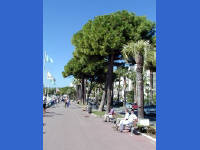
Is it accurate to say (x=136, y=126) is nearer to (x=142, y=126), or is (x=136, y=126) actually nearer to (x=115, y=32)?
(x=142, y=126)

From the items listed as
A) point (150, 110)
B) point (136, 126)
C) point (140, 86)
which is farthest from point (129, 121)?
point (150, 110)

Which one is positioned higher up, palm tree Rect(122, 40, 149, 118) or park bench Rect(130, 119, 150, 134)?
palm tree Rect(122, 40, 149, 118)

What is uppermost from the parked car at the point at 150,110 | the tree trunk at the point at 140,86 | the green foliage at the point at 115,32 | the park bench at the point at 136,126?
the green foliage at the point at 115,32

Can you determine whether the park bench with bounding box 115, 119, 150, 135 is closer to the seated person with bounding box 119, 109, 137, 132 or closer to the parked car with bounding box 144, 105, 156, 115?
the seated person with bounding box 119, 109, 137, 132

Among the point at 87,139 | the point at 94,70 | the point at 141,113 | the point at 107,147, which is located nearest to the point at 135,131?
the point at 141,113

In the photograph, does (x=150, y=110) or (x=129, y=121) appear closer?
(x=129, y=121)

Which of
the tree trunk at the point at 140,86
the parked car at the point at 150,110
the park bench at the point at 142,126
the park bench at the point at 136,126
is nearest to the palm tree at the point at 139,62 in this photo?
the tree trunk at the point at 140,86

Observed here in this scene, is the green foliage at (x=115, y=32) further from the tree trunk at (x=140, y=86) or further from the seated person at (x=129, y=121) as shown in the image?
the seated person at (x=129, y=121)

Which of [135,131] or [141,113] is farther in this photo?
[141,113]

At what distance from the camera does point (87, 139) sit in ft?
Answer: 33.8

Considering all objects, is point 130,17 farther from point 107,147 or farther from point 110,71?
point 107,147

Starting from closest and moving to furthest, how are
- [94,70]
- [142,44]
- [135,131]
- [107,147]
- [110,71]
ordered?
[107,147], [135,131], [142,44], [110,71], [94,70]

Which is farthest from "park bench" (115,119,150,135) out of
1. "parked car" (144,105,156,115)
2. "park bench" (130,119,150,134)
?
"parked car" (144,105,156,115)

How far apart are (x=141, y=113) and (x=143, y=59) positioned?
3216 millimetres
